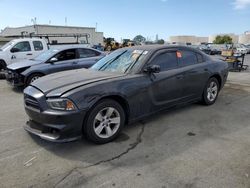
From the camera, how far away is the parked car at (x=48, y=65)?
7355 mm

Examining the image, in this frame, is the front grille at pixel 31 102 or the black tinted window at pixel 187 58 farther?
the black tinted window at pixel 187 58

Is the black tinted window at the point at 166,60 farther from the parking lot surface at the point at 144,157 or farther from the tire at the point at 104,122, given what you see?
the tire at the point at 104,122

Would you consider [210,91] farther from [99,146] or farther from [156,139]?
[99,146]

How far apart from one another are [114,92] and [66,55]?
502 centimetres

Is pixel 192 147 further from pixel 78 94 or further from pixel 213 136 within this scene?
pixel 78 94

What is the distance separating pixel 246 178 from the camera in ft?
Answer: 8.83

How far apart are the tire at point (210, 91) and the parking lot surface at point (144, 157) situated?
0.79m

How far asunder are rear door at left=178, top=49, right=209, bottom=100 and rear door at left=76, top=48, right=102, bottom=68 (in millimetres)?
4197

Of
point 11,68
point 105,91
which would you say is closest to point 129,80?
point 105,91

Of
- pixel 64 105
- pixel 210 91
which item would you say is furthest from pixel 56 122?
pixel 210 91

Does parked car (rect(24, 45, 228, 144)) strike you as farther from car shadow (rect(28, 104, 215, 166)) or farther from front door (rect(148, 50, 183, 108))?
car shadow (rect(28, 104, 215, 166))

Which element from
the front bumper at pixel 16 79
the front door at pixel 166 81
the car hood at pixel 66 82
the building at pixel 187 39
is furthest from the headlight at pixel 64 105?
the building at pixel 187 39

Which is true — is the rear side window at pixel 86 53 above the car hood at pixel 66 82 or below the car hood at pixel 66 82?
above

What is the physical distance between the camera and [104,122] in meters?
3.59
